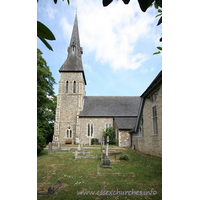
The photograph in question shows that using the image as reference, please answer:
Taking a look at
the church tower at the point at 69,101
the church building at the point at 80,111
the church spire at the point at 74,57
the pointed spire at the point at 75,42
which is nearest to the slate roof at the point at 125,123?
the church building at the point at 80,111

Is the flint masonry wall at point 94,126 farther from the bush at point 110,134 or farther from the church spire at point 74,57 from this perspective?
the church spire at point 74,57

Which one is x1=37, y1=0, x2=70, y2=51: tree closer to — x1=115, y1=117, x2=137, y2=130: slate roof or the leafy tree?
x1=115, y1=117, x2=137, y2=130: slate roof

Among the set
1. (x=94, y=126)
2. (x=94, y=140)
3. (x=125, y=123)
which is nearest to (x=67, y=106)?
(x=94, y=126)

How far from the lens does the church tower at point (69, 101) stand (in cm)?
2181

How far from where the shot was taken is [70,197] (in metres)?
3.41

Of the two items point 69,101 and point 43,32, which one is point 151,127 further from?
point 69,101

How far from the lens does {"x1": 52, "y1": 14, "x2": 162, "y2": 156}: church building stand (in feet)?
70.9

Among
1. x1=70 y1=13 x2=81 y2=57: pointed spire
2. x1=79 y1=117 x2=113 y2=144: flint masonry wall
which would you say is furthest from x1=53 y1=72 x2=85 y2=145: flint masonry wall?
x1=70 y1=13 x2=81 y2=57: pointed spire

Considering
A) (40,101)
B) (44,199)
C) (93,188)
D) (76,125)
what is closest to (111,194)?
(93,188)

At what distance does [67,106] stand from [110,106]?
7.39m

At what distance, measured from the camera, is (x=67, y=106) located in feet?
75.2

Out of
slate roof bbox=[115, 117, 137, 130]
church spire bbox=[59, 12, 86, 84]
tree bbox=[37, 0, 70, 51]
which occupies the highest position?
church spire bbox=[59, 12, 86, 84]
